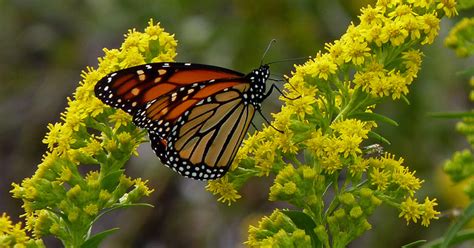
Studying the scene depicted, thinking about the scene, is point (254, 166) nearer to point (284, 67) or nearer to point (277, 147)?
point (277, 147)

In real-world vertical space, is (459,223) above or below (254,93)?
below

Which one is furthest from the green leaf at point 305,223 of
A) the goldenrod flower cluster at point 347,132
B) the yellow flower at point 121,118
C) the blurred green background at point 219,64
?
the blurred green background at point 219,64

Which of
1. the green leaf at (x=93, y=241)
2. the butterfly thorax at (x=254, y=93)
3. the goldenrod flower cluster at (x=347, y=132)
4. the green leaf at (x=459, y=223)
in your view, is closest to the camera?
the green leaf at (x=459, y=223)

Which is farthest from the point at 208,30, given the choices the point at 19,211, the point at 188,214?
the point at 19,211

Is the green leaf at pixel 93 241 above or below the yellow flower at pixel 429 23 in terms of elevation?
below

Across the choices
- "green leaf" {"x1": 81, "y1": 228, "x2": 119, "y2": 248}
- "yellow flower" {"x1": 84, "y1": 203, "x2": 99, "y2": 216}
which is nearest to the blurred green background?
"yellow flower" {"x1": 84, "y1": 203, "x2": 99, "y2": 216}

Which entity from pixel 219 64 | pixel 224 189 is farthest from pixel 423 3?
pixel 219 64

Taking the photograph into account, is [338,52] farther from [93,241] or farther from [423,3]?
[93,241]

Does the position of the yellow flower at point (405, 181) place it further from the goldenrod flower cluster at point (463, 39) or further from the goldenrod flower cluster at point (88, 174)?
the goldenrod flower cluster at point (88, 174)
